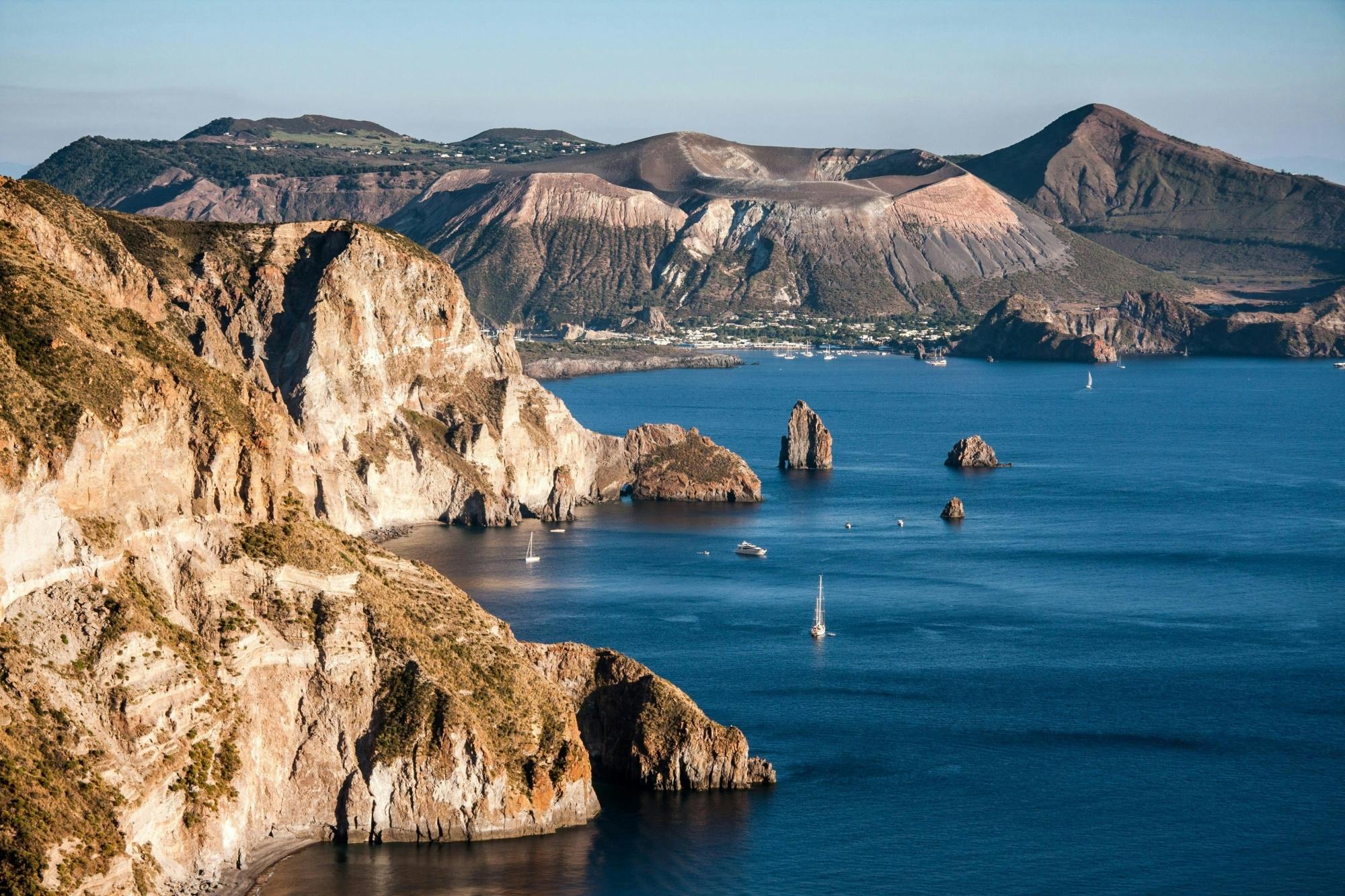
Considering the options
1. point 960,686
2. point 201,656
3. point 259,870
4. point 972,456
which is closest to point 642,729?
point 259,870

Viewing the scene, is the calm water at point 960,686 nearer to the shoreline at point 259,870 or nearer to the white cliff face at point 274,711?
the shoreline at point 259,870

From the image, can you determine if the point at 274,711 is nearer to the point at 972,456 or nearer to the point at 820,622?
the point at 820,622

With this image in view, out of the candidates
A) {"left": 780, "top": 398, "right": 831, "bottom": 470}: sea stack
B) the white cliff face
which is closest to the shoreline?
the white cliff face

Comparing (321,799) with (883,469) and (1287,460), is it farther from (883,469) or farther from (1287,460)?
(1287,460)

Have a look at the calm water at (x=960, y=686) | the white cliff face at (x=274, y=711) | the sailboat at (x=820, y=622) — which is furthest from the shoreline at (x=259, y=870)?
the sailboat at (x=820, y=622)

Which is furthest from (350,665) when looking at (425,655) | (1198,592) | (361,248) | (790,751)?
(361,248)

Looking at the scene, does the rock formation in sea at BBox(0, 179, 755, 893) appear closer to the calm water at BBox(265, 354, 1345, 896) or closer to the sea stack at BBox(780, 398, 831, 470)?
the calm water at BBox(265, 354, 1345, 896)
